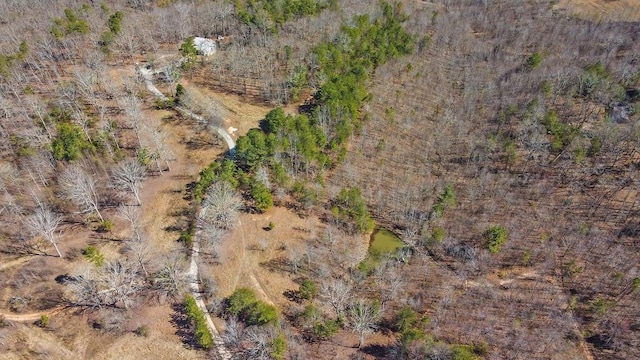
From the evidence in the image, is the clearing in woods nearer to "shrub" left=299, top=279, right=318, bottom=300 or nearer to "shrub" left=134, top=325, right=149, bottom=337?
"shrub" left=299, top=279, right=318, bottom=300

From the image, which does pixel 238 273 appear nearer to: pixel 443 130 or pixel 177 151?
pixel 177 151

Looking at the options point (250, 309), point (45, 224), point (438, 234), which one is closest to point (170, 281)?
point (250, 309)

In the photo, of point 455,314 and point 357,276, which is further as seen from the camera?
point 357,276

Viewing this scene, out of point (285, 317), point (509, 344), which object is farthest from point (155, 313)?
point (509, 344)

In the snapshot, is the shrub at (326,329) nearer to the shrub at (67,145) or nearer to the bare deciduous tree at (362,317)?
the bare deciduous tree at (362,317)

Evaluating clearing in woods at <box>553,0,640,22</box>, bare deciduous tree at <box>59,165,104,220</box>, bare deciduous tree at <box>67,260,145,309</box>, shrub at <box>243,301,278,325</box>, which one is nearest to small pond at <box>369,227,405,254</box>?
shrub at <box>243,301,278,325</box>

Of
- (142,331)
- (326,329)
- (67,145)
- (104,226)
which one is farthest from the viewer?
(67,145)

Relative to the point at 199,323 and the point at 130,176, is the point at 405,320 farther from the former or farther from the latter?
the point at 130,176
